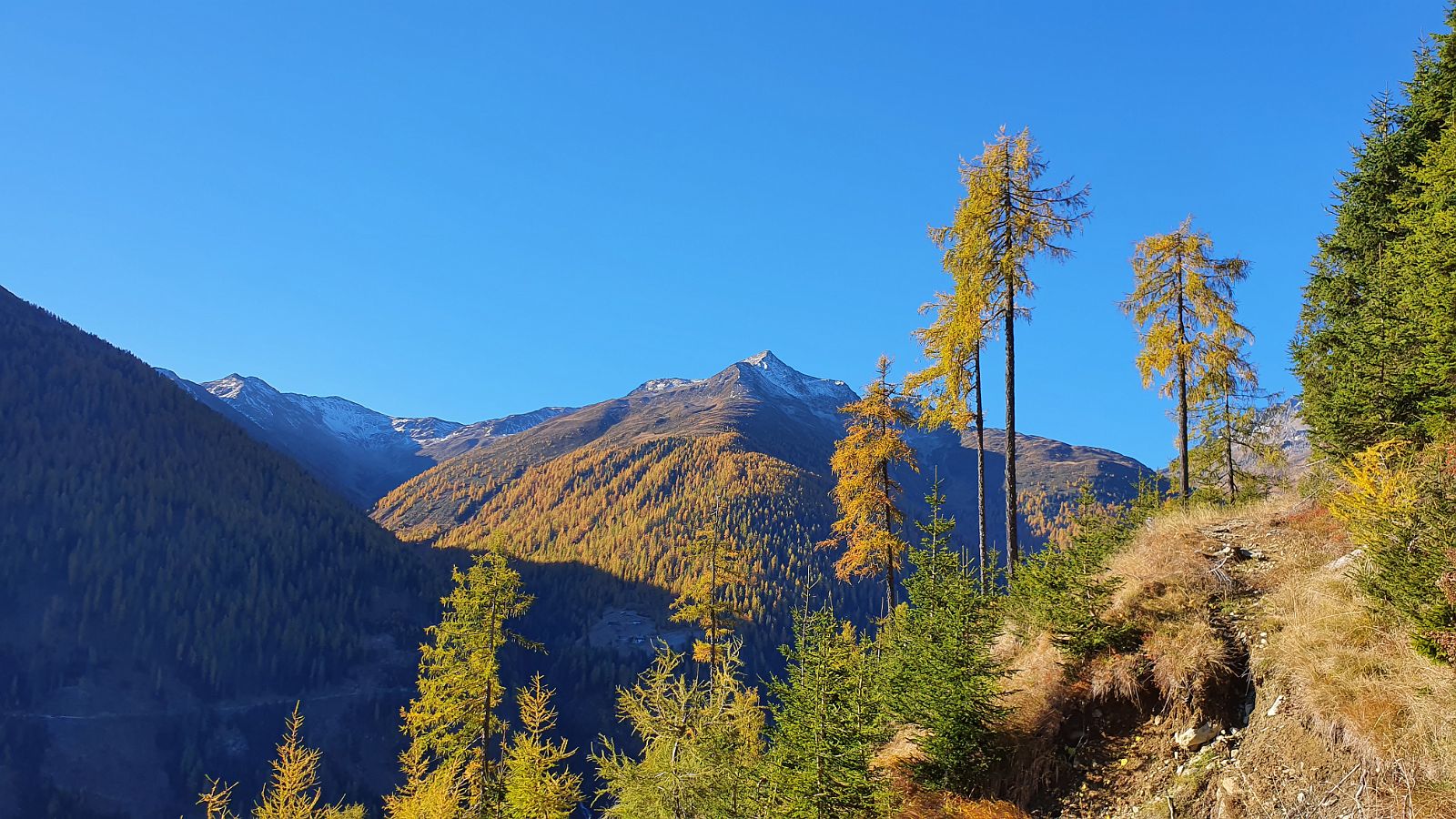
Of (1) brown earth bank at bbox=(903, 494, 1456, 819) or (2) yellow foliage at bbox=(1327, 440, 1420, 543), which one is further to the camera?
(2) yellow foliage at bbox=(1327, 440, 1420, 543)

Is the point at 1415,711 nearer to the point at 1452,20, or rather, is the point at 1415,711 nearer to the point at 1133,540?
the point at 1133,540

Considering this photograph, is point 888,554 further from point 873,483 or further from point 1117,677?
point 1117,677

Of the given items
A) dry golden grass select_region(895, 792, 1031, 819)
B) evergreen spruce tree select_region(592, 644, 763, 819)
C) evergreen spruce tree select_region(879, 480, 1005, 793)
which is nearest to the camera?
dry golden grass select_region(895, 792, 1031, 819)

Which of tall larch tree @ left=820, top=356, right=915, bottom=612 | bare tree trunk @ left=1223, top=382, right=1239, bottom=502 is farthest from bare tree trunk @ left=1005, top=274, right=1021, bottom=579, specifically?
bare tree trunk @ left=1223, top=382, right=1239, bottom=502

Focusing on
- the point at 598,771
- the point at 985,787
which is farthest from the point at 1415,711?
the point at 598,771

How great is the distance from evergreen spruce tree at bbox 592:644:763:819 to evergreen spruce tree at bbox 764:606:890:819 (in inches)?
25.2

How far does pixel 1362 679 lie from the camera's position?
300 inches

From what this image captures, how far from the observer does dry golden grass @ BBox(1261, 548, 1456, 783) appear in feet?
22.3

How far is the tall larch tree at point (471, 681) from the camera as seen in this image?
25.1 metres

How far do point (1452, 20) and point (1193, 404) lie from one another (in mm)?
13026

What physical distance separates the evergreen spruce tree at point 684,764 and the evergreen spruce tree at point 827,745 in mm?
640

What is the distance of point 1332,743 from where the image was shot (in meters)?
7.68

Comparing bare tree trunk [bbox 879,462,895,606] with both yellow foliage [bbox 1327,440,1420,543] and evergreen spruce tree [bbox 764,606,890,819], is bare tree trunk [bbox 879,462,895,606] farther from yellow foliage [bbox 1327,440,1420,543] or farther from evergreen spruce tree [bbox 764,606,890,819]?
yellow foliage [bbox 1327,440,1420,543]

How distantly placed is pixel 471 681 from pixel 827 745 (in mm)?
19065
